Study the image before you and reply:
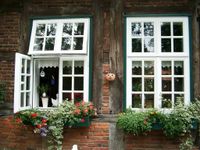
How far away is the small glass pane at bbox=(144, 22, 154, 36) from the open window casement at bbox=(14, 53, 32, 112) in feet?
9.27

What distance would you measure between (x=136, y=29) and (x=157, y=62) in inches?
36.5

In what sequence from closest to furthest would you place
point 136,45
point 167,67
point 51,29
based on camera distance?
point 167,67
point 136,45
point 51,29

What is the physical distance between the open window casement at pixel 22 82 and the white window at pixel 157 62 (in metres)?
2.34

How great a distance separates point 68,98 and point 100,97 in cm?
77

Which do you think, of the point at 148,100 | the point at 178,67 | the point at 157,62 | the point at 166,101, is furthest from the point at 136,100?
the point at 178,67

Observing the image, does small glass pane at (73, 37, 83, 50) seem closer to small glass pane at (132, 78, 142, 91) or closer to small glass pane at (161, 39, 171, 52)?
small glass pane at (132, 78, 142, 91)

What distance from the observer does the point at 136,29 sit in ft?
22.1

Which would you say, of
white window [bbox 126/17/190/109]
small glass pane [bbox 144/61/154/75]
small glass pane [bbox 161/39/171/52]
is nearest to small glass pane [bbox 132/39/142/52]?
white window [bbox 126/17/190/109]

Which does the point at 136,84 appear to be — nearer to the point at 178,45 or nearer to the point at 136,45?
the point at 136,45

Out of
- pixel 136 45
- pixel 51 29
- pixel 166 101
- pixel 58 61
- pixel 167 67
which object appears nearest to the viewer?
pixel 166 101

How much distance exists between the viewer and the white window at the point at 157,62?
6523mm

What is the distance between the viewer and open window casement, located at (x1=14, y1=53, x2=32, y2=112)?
6195 mm

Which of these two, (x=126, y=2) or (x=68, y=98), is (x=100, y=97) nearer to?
(x=68, y=98)

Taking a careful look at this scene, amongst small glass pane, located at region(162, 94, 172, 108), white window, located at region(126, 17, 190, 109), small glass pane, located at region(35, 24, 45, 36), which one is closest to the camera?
small glass pane, located at region(162, 94, 172, 108)
